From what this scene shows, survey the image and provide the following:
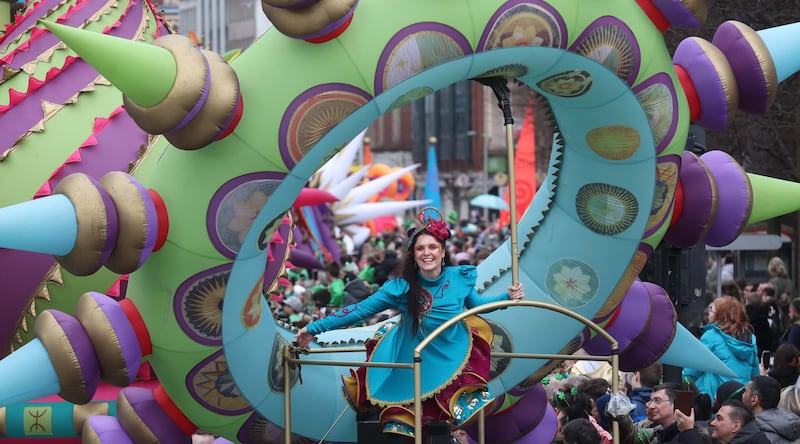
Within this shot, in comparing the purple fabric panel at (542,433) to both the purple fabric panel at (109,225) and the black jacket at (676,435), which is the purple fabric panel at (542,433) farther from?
the purple fabric panel at (109,225)

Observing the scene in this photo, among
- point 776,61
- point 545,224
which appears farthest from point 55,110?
point 776,61

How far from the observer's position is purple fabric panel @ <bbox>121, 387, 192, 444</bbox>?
232 inches

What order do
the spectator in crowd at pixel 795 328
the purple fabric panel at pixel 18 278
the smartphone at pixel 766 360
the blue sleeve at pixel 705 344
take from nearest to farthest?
the purple fabric panel at pixel 18 278
the blue sleeve at pixel 705 344
the spectator in crowd at pixel 795 328
the smartphone at pixel 766 360

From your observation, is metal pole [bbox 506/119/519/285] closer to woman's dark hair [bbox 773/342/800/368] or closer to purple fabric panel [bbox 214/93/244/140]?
purple fabric panel [bbox 214/93/244/140]

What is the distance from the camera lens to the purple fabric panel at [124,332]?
539 centimetres

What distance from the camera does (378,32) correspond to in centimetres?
558

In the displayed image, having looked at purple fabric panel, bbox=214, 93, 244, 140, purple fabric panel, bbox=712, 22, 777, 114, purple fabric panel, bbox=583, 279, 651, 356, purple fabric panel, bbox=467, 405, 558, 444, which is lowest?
purple fabric panel, bbox=467, 405, 558, 444

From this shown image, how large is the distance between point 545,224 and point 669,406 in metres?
1.54

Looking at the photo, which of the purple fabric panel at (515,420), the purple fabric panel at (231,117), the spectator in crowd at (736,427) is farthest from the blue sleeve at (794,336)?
the purple fabric panel at (231,117)

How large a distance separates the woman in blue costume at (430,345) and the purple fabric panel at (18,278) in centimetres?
210

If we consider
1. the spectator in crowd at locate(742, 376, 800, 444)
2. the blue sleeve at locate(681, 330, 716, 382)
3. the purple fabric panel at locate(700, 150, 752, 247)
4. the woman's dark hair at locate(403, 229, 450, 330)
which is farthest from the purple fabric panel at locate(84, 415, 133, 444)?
the blue sleeve at locate(681, 330, 716, 382)

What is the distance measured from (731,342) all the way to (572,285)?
174cm

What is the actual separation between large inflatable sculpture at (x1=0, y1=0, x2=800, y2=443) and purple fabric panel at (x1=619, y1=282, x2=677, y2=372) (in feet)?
0.05

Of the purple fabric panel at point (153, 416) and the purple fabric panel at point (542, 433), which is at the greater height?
the purple fabric panel at point (153, 416)
